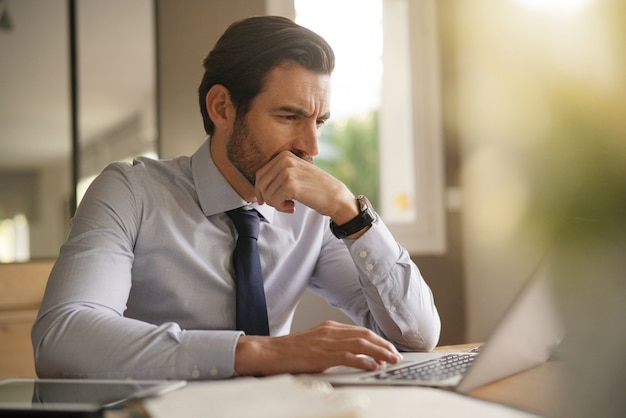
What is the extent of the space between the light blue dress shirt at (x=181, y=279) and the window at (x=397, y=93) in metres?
2.03

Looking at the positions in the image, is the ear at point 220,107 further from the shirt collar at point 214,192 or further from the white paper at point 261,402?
the white paper at point 261,402

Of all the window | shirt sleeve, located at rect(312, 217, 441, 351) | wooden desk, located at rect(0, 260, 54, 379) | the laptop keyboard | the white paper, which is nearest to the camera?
the white paper

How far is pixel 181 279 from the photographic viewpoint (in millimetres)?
1430

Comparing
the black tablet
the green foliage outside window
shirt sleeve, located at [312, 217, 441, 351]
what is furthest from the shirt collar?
the green foliage outside window

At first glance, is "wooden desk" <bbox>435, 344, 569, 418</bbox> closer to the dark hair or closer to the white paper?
the white paper

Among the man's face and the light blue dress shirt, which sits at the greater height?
the man's face

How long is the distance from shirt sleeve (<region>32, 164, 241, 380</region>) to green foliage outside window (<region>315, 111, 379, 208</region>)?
345 cm

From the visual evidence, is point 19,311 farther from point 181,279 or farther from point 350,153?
point 350,153

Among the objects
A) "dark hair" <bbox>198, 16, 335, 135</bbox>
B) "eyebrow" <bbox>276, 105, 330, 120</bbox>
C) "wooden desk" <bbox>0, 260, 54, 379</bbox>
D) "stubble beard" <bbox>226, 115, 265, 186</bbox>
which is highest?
"dark hair" <bbox>198, 16, 335, 135</bbox>

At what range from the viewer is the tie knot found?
1460mm

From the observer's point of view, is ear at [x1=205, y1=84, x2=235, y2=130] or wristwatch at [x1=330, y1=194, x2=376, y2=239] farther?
ear at [x1=205, y1=84, x2=235, y2=130]

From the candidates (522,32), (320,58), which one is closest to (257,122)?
(320,58)

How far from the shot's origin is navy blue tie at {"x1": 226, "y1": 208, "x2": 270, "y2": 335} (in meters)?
1.36

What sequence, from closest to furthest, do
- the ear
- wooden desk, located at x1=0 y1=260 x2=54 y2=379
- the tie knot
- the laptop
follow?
the laptop, the tie knot, the ear, wooden desk, located at x1=0 y1=260 x2=54 y2=379
